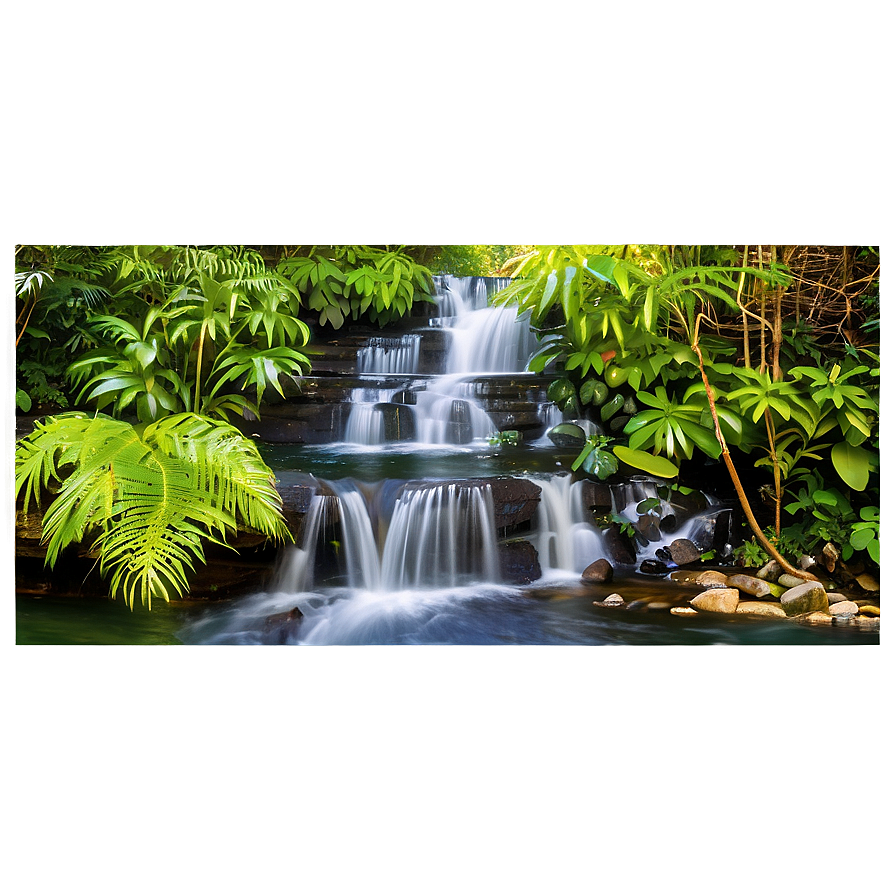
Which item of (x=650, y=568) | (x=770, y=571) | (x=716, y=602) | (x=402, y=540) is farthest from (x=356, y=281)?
(x=770, y=571)

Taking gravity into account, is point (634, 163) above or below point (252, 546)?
above

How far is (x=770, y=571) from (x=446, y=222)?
1.80 m

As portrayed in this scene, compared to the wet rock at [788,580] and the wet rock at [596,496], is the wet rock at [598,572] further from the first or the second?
the wet rock at [788,580]

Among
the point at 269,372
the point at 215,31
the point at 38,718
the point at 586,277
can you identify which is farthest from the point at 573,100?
the point at 38,718

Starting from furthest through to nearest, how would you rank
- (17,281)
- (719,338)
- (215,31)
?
(719,338) → (17,281) → (215,31)

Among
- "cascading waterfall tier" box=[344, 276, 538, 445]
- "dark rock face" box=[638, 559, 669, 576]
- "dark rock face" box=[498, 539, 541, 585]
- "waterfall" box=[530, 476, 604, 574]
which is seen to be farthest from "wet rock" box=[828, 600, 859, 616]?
"cascading waterfall tier" box=[344, 276, 538, 445]

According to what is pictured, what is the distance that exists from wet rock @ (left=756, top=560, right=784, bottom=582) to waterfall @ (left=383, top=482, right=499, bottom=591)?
1.02 metres

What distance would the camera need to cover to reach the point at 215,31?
1766 millimetres

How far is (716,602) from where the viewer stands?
2949 millimetres

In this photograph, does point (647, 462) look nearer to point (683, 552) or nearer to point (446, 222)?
point (683, 552)

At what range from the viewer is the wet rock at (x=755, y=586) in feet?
9.75

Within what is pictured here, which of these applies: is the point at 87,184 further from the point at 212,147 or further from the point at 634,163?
the point at 634,163

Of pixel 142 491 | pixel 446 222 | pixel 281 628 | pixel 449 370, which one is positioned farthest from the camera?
pixel 449 370

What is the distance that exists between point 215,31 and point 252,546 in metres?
1.75
